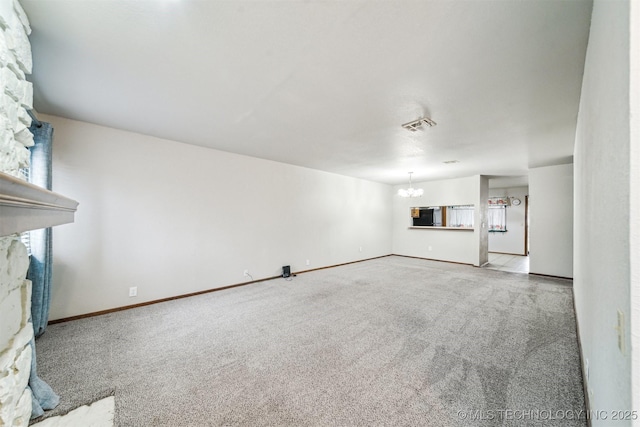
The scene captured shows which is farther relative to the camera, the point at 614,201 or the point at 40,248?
the point at 40,248

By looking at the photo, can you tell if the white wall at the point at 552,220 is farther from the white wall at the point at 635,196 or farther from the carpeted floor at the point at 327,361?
the white wall at the point at 635,196

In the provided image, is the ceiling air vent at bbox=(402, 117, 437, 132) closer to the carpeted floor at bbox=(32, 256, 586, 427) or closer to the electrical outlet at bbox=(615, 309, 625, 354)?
the carpeted floor at bbox=(32, 256, 586, 427)

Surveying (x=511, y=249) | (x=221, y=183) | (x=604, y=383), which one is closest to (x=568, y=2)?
(x=604, y=383)

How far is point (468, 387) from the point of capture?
1747 mm

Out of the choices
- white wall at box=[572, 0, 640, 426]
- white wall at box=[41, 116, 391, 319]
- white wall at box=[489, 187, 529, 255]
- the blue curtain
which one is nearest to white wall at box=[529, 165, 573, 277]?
white wall at box=[489, 187, 529, 255]

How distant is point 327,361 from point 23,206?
83.6 inches

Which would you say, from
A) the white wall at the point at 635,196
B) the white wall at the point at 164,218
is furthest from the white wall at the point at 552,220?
the white wall at the point at 635,196

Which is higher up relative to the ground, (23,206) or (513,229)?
(23,206)

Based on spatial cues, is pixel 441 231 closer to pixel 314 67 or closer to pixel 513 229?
pixel 513 229

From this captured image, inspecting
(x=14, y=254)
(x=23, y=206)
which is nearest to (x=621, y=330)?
(x=23, y=206)

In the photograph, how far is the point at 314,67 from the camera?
1.89 metres

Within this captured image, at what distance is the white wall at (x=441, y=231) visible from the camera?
619cm

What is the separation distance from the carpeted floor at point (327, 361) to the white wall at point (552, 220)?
1.63 meters

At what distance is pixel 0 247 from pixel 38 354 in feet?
6.14
